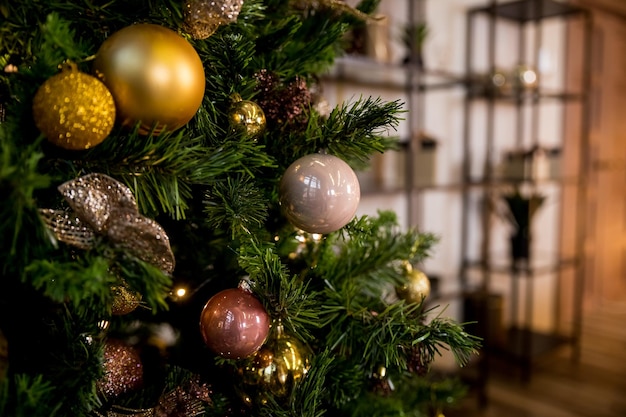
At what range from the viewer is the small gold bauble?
52 centimetres

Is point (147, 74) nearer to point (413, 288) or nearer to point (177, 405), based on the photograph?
point (177, 405)

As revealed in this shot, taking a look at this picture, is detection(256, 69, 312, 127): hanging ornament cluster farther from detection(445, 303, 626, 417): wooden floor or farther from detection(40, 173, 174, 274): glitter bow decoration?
detection(445, 303, 626, 417): wooden floor

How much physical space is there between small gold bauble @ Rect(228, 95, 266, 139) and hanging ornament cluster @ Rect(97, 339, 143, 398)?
0.26 metres

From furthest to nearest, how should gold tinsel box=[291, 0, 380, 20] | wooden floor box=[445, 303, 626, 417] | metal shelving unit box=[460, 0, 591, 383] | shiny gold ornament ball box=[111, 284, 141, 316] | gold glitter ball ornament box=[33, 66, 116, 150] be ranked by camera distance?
metal shelving unit box=[460, 0, 591, 383], wooden floor box=[445, 303, 626, 417], gold tinsel box=[291, 0, 380, 20], shiny gold ornament ball box=[111, 284, 141, 316], gold glitter ball ornament box=[33, 66, 116, 150]

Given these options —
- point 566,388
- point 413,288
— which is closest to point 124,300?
point 413,288

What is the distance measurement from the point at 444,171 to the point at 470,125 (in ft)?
0.92

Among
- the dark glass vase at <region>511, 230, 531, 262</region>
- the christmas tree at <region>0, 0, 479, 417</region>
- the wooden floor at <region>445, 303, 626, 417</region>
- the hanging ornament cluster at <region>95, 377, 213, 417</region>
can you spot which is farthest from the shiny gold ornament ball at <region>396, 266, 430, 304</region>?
the dark glass vase at <region>511, 230, 531, 262</region>

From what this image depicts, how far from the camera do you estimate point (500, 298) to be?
2.31 m

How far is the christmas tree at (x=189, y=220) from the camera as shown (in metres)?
0.39

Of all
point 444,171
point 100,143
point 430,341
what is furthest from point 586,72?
point 100,143

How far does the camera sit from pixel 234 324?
0.49 metres

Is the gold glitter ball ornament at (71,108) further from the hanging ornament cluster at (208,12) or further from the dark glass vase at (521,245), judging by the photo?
the dark glass vase at (521,245)

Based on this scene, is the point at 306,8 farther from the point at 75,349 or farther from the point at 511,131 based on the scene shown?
the point at 511,131

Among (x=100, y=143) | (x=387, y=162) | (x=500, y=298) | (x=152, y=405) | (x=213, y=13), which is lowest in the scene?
(x=500, y=298)
